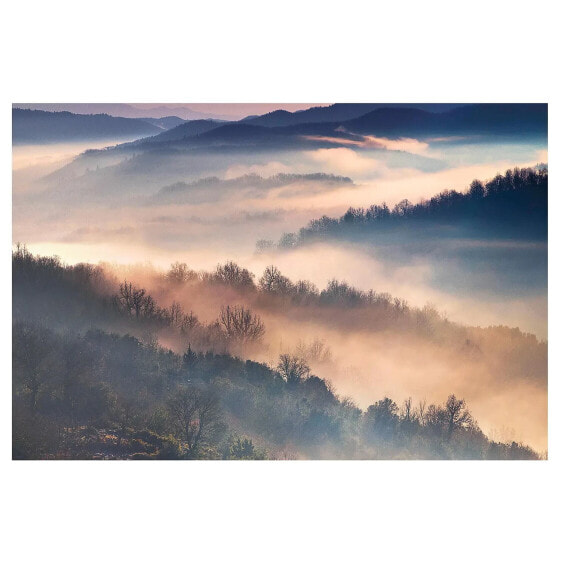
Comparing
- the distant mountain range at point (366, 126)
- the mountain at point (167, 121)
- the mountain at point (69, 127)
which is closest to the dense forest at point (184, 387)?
the mountain at point (69, 127)

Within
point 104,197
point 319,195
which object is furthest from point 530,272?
point 104,197

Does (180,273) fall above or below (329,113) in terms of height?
below

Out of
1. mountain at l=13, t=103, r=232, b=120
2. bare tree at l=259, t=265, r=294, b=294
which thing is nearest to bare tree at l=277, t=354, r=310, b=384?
bare tree at l=259, t=265, r=294, b=294

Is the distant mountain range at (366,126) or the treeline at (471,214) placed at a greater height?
the distant mountain range at (366,126)

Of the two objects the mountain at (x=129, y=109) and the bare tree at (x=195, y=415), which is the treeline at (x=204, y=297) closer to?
the bare tree at (x=195, y=415)

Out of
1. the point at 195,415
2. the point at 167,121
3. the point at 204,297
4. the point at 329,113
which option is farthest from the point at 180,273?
the point at 329,113

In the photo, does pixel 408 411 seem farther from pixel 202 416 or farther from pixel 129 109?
pixel 129 109

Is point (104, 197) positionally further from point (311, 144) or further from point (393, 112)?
point (393, 112)
